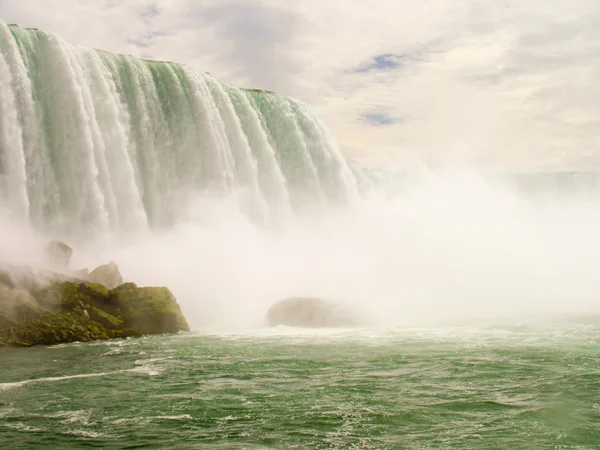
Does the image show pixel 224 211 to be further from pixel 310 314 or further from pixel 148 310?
pixel 148 310

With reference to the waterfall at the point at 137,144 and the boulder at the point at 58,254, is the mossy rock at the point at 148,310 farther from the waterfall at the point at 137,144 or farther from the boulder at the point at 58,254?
the waterfall at the point at 137,144

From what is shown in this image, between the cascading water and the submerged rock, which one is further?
the cascading water

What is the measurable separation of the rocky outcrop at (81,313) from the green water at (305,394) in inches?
31.6

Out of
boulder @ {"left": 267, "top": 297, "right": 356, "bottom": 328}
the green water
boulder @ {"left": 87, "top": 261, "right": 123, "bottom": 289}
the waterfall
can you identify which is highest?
the waterfall

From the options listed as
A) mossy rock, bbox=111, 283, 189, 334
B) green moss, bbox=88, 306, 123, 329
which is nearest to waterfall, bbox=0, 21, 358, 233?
mossy rock, bbox=111, 283, 189, 334

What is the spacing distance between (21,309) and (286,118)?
1987 cm

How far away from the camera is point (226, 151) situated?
28156 mm

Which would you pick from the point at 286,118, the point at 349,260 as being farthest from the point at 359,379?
the point at 286,118

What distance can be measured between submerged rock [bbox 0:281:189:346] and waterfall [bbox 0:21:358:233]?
15.8 feet

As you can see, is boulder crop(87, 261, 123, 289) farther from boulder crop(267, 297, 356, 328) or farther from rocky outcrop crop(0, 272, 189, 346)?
boulder crop(267, 297, 356, 328)

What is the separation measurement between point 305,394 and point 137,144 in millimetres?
17751

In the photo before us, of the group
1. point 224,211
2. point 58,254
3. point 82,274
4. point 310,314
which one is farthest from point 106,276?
point 224,211

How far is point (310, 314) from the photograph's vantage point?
733 inches

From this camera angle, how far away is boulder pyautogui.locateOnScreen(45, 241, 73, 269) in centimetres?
1805
